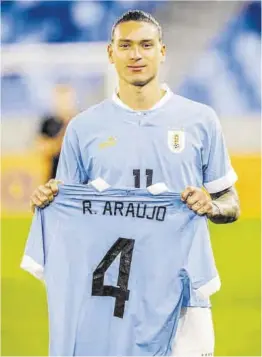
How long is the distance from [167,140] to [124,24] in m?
0.36

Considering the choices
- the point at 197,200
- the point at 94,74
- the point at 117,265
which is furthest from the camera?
the point at 94,74

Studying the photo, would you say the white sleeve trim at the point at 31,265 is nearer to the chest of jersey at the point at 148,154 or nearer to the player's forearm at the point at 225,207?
the chest of jersey at the point at 148,154

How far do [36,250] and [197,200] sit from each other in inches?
18.8

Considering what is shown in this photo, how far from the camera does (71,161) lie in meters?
2.65

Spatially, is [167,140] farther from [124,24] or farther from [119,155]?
[124,24]

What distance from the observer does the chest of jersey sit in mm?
2537

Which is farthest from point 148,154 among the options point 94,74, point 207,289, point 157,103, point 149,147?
point 94,74

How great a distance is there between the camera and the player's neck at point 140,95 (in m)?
2.59

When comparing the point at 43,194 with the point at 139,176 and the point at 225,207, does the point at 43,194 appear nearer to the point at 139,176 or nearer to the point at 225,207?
the point at 139,176

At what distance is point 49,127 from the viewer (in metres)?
7.07

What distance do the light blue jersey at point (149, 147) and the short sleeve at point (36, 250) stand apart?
6.2 inches

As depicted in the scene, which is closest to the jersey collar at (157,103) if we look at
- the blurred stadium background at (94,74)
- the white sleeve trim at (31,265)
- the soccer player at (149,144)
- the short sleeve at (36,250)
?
the soccer player at (149,144)

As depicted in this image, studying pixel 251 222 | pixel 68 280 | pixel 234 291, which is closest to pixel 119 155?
pixel 68 280

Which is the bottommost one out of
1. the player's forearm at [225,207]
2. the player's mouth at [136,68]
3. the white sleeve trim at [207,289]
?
the white sleeve trim at [207,289]
